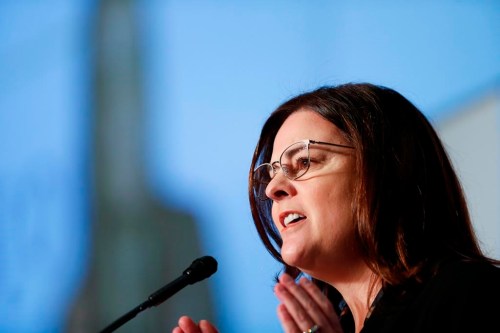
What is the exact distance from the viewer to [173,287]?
3.74 feet

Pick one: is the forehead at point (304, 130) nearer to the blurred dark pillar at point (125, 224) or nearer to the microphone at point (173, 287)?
the microphone at point (173, 287)

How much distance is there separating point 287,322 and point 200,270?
330 mm

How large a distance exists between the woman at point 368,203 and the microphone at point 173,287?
0.22 feet

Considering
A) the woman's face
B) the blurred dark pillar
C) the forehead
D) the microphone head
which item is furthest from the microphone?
the blurred dark pillar

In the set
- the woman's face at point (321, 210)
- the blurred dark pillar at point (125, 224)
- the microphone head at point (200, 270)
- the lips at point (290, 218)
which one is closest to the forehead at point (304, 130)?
the woman's face at point (321, 210)

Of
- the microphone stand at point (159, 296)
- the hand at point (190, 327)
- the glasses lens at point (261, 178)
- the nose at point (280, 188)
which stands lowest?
the hand at point (190, 327)

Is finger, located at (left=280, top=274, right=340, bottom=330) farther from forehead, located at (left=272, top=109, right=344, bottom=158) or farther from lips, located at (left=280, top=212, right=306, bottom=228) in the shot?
forehead, located at (left=272, top=109, right=344, bottom=158)

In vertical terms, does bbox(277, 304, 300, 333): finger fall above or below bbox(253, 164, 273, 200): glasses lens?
below

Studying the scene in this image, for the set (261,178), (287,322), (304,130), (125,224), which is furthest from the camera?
(125,224)

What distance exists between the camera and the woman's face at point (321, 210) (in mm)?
1121

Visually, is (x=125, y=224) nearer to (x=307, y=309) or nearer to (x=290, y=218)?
(x=290, y=218)

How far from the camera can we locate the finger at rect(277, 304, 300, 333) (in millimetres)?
883

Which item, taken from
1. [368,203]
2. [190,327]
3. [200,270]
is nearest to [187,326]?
[190,327]

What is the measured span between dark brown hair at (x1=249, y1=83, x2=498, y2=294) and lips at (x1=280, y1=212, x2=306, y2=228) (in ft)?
0.36
